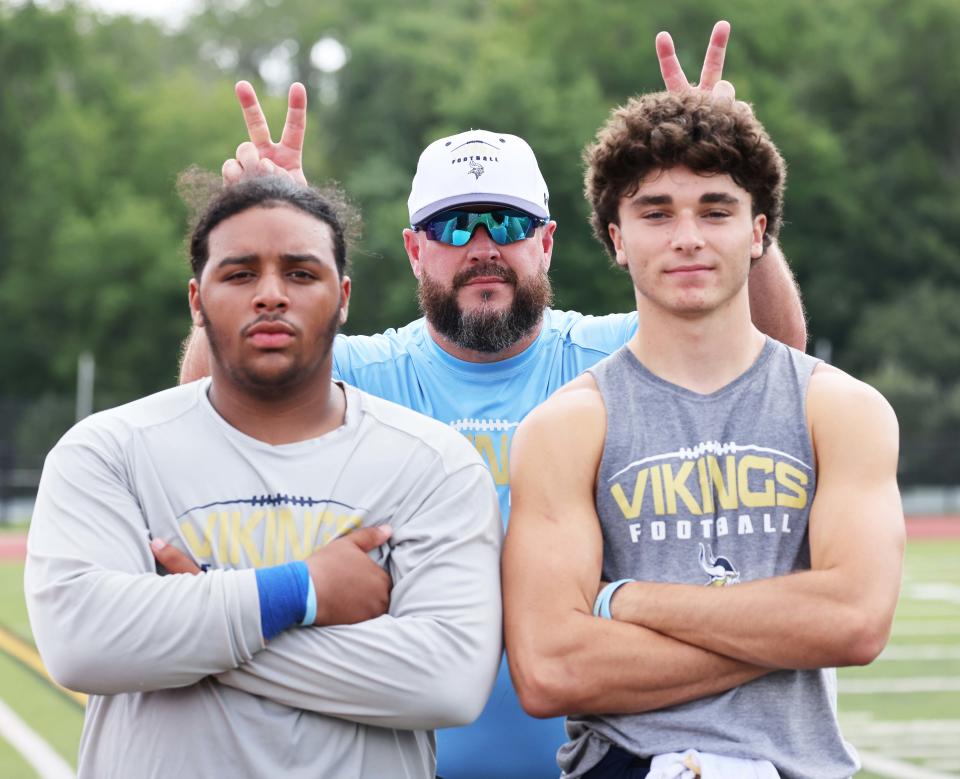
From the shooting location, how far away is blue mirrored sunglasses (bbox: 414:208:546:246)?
162 inches

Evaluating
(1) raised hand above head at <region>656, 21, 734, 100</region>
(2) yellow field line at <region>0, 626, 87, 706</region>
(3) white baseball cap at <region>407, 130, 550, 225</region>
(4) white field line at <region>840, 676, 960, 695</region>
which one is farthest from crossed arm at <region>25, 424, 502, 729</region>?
(4) white field line at <region>840, 676, 960, 695</region>

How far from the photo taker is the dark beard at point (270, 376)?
10.4 ft

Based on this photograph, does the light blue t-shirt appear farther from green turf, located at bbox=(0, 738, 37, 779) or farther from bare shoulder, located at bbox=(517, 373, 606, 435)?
green turf, located at bbox=(0, 738, 37, 779)

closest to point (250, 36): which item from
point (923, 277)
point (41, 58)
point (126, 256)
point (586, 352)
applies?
point (41, 58)

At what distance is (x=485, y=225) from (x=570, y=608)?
4.40 feet

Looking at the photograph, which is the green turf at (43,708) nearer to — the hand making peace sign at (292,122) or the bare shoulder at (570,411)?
the hand making peace sign at (292,122)

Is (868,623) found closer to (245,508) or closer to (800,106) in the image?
(245,508)

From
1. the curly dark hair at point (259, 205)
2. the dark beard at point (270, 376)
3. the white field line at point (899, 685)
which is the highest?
the curly dark hair at point (259, 205)

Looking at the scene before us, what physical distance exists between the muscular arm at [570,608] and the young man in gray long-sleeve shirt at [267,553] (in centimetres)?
7

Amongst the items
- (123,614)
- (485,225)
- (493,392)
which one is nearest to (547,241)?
(485,225)

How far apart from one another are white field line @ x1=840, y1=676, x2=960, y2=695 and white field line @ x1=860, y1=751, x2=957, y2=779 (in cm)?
256

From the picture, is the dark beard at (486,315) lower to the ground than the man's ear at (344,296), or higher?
higher

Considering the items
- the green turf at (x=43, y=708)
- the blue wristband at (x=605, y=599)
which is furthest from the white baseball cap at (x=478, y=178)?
the green turf at (x=43, y=708)

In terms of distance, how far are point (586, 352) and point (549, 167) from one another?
39.8 m
